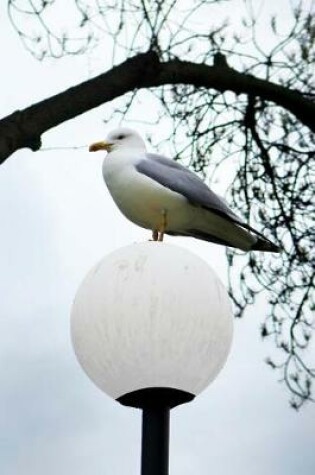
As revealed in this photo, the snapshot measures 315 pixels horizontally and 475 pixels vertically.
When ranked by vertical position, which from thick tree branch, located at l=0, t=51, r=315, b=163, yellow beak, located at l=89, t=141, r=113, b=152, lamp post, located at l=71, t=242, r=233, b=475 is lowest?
lamp post, located at l=71, t=242, r=233, b=475

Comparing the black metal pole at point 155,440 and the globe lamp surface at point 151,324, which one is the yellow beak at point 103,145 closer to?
the globe lamp surface at point 151,324

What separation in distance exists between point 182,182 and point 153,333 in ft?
3.27

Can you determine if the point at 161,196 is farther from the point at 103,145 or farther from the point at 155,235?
the point at 103,145

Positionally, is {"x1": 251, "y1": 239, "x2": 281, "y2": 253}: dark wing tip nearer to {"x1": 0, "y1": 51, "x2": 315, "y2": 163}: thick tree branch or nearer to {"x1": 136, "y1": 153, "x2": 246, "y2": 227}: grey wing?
{"x1": 136, "y1": 153, "x2": 246, "y2": 227}: grey wing

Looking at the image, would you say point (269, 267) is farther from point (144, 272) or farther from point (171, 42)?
point (144, 272)

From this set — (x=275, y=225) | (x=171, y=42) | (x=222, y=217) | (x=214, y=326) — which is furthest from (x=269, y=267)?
(x=214, y=326)

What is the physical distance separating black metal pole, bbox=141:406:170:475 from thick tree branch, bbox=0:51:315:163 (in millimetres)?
1828

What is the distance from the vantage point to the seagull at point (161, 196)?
3.07 metres

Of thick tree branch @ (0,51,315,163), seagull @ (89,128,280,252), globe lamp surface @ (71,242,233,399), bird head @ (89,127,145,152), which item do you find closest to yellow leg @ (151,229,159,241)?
seagull @ (89,128,280,252)

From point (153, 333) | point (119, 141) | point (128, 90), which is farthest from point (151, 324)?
point (128, 90)

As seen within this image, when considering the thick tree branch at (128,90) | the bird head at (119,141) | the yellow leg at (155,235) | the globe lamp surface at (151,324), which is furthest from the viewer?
the thick tree branch at (128,90)

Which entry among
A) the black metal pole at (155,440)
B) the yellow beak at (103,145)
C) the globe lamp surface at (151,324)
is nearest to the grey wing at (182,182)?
the yellow beak at (103,145)

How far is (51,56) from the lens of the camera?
4.14 metres

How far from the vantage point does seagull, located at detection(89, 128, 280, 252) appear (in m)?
3.07
